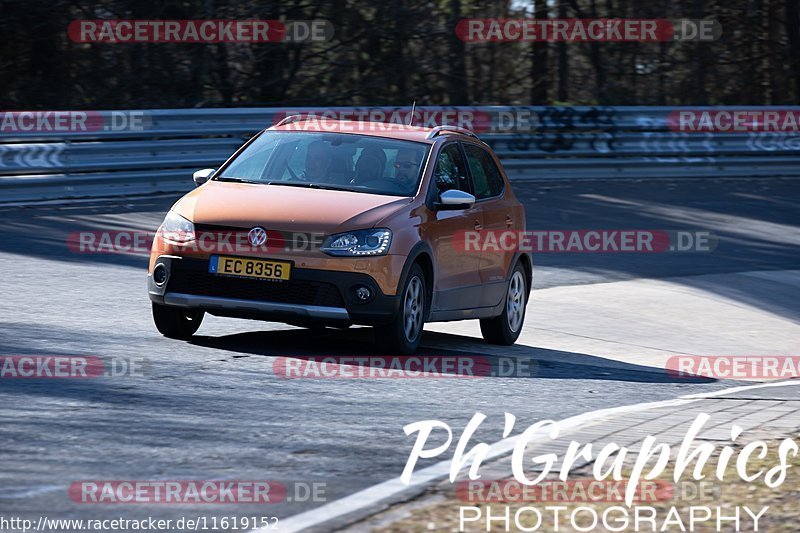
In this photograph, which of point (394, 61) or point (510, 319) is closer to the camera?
point (510, 319)

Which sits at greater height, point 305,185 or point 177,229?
point 305,185

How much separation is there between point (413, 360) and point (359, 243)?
0.96 meters

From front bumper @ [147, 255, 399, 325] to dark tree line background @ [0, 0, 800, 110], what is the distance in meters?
14.3

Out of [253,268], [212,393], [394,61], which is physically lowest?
[212,393]

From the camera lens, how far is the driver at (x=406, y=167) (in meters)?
10.7

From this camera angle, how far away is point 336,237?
382 inches

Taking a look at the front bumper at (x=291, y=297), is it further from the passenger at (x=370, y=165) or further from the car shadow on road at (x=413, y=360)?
the passenger at (x=370, y=165)

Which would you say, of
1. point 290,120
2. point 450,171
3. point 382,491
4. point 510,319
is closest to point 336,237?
point 450,171

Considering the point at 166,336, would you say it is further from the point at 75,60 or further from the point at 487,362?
the point at 75,60

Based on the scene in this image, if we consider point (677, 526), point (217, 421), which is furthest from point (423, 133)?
point (677, 526)

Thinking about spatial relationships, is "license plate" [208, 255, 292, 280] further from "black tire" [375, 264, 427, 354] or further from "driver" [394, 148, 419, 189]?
"driver" [394, 148, 419, 189]

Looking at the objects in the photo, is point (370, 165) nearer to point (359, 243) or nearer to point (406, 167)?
point (406, 167)

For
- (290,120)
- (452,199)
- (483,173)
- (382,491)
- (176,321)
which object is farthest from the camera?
(483,173)

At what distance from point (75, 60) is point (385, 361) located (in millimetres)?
15447
